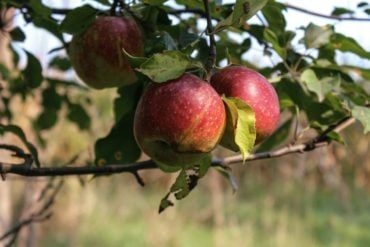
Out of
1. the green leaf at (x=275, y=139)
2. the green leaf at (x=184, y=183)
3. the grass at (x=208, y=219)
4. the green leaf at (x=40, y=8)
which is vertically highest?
the green leaf at (x=40, y=8)

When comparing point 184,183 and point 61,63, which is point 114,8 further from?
point 61,63

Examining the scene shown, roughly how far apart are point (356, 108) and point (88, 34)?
0.38 m

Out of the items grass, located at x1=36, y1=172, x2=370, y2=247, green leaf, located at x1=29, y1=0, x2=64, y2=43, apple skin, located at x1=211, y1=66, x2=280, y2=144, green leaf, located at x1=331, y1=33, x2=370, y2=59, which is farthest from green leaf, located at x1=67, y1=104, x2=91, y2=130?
grass, located at x1=36, y1=172, x2=370, y2=247

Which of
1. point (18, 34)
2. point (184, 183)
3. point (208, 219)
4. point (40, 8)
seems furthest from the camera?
point (208, 219)

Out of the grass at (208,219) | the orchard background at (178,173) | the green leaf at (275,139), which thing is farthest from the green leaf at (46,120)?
the grass at (208,219)

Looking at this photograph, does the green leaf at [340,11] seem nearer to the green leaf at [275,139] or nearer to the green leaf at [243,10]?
the green leaf at [275,139]

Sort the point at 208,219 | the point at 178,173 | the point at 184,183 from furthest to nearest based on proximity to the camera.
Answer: the point at 208,219 < the point at 178,173 < the point at 184,183

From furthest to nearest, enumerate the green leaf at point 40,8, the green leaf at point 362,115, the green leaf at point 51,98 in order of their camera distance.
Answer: the green leaf at point 51,98
the green leaf at point 40,8
the green leaf at point 362,115

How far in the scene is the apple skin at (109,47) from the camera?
0.81 metres

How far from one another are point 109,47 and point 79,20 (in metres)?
0.07

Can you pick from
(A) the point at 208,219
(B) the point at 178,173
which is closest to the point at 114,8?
(B) the point at 178,173

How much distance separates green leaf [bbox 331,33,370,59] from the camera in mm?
954

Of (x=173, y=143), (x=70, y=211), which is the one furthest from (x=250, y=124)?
(x=70, y=211)

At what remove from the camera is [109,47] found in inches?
32.0
